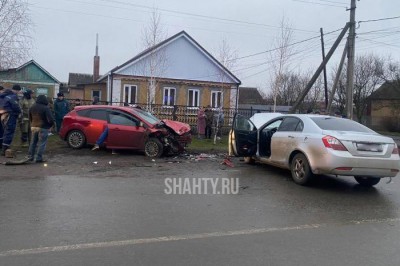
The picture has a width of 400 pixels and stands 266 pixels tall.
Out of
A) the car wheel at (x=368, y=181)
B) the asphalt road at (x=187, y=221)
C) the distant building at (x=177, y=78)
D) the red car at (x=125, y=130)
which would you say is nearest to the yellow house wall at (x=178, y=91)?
the distant building at (x=177, y=78)

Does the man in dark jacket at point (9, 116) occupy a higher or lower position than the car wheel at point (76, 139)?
higher

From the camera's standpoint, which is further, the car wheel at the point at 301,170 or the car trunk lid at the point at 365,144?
the car wheel at the point at 301,170

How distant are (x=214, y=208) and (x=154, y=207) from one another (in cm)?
93

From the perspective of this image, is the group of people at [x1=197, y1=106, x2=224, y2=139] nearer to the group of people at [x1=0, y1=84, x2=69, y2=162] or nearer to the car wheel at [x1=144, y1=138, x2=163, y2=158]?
the car wheel at [x1=144, y1=138, x2=163, y2=158]

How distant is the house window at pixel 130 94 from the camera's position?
91.4 ft

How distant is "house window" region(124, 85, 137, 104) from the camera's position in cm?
2785

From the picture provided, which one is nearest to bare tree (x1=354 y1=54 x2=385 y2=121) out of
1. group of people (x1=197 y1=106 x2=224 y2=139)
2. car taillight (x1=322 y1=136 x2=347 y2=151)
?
group of people (x1=197 y1=106 x2=224 y2=139)

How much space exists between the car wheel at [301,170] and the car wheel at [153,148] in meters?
4.34

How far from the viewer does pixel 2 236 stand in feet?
15.4

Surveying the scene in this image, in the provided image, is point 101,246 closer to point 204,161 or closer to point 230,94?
point 204,161

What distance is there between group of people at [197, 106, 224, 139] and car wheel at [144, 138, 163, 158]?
652 centimetres

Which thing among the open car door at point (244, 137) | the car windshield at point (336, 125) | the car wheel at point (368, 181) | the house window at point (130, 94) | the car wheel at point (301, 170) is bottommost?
the car wheel at point (368, 181)

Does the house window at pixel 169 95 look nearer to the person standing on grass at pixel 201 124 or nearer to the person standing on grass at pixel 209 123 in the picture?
the person standing on grass at pixel 209 123

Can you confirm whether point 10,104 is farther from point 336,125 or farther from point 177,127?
point 336,125
